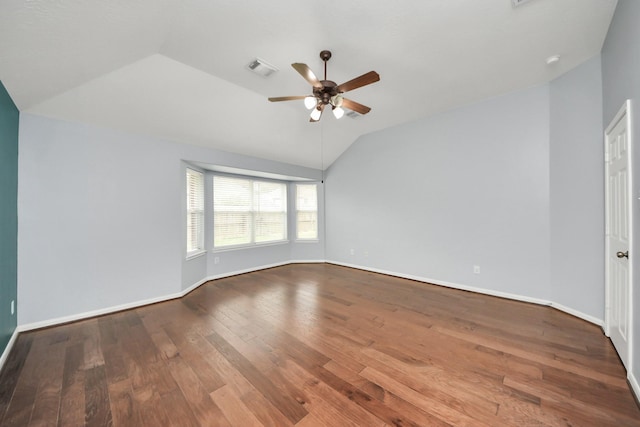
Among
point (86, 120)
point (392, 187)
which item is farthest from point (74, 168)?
point (392, 187)

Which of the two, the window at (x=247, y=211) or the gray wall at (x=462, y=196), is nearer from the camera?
the gray wall at (x=462, y=196)

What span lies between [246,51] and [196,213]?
2951mm

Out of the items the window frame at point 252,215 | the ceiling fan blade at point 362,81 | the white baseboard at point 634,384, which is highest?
the ceiling fan blade at point 362,81

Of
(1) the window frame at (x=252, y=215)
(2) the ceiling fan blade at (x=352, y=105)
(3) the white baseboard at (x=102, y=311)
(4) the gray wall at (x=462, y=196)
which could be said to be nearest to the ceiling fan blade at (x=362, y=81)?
(2) the ceiling fan blade at (x=352, y=105)

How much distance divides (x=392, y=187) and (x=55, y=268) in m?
5.12

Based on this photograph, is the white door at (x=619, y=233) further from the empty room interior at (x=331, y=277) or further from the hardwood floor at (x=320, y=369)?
the hardwood floor at (x=320, y=369)

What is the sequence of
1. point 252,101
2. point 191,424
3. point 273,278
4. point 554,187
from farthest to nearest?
point 273,278, point 252,101, point 554,187, point 191,424

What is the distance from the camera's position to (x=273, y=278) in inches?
186

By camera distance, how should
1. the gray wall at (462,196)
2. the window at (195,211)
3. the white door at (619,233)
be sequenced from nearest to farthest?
the white door at (619,233), the gray wall at (462,196), the window at (195,211)

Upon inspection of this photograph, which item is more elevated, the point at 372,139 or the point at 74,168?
the point at 372,139

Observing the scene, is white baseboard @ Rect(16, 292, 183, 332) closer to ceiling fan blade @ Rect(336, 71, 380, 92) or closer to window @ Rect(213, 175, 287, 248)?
window @ Rect(213, 175, 287, 248)

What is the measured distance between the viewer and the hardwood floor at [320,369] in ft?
4.98

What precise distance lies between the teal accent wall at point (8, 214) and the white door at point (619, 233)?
17.2 ft

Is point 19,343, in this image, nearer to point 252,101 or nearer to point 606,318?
point 252,101
